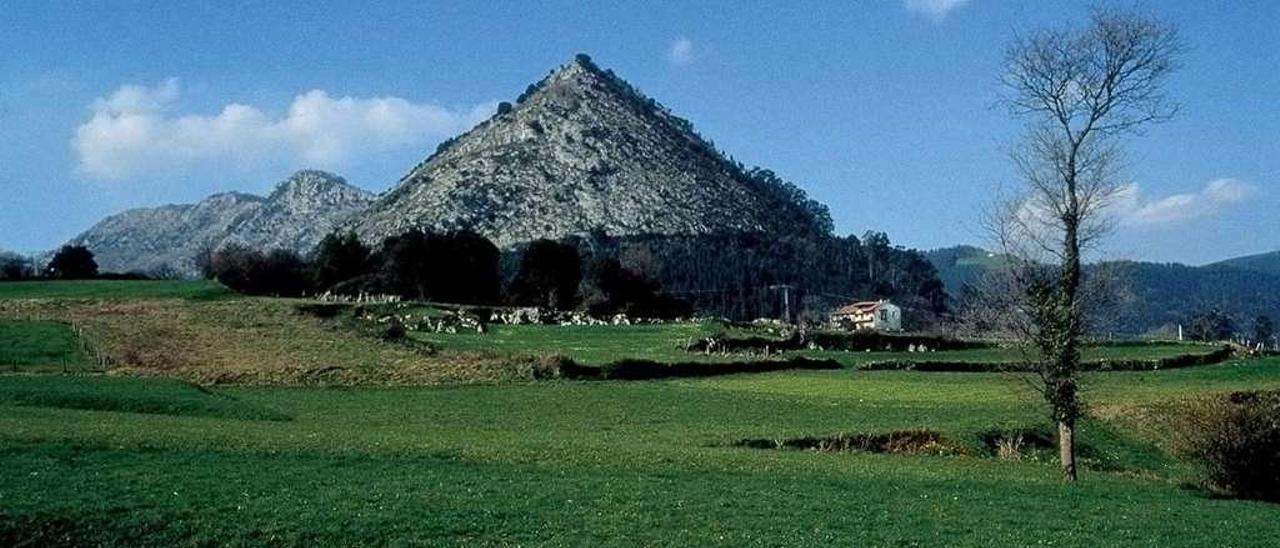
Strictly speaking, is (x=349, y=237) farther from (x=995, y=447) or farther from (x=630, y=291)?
(x=995, y=447)

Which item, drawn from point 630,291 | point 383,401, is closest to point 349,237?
point 630,291

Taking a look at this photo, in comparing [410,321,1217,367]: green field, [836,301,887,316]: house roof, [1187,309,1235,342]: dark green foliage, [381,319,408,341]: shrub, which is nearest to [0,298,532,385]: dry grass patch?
[381,319,408,341]: shrub

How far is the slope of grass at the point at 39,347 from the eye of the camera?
56969 millimetres

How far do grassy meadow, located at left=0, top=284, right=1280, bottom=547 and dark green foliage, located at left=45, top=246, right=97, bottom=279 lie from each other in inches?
3164

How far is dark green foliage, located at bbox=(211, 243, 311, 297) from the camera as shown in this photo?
138500 millimetres

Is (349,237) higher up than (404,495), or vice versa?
(349,237)

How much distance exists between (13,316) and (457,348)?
28504mm

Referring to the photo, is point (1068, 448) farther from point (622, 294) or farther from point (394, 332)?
point (622, 294)

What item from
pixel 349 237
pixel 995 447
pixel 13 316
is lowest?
pixel 995 447

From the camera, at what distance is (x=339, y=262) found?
443 feet

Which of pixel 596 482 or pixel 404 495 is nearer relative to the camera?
pixel 404 495

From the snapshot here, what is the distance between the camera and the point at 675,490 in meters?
26.5

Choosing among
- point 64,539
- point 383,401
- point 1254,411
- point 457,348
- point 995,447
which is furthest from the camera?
point 457,348

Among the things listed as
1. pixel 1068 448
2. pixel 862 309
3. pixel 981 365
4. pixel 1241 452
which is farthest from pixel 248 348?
pixel 862 309
